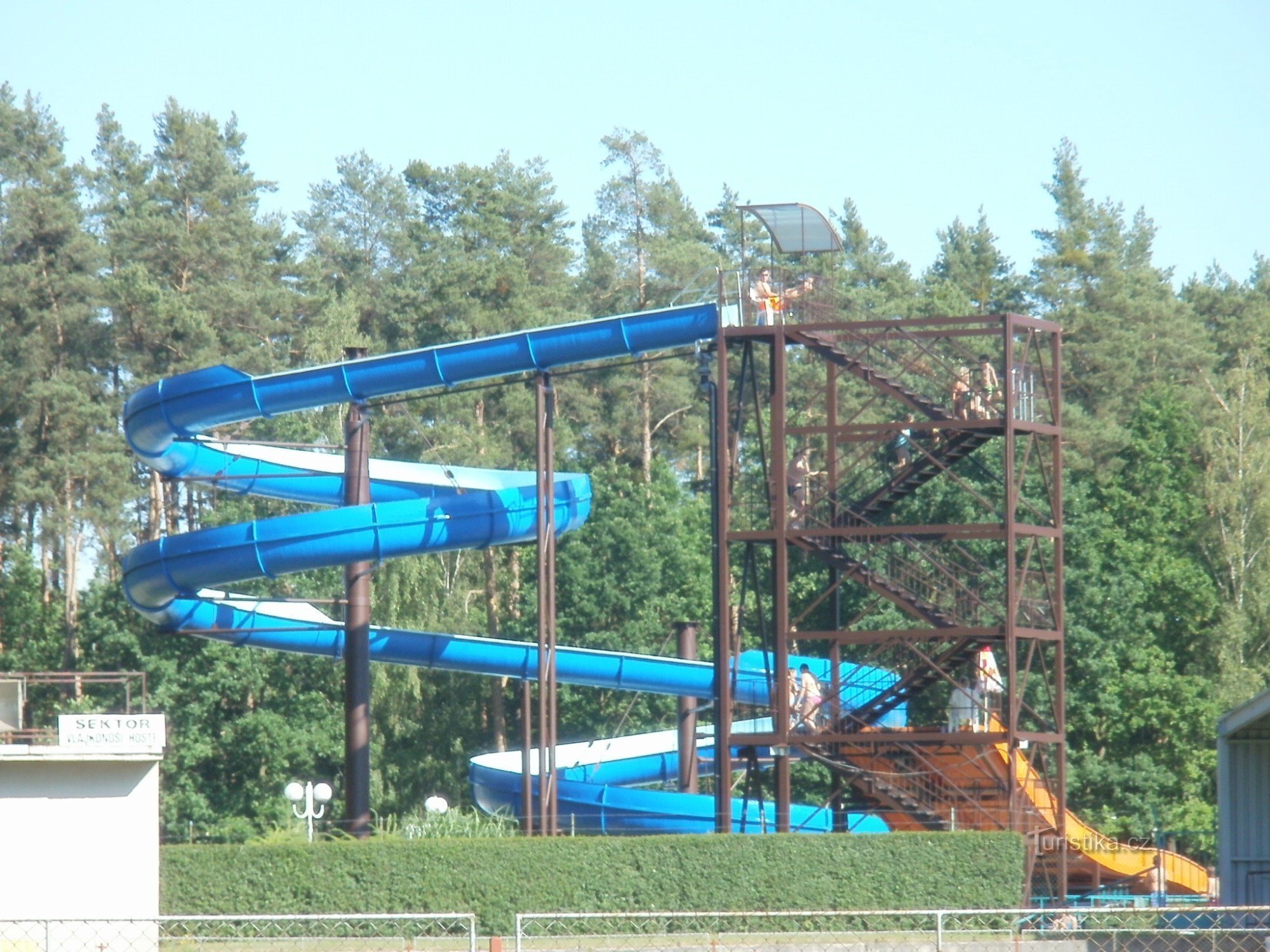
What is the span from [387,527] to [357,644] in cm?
227

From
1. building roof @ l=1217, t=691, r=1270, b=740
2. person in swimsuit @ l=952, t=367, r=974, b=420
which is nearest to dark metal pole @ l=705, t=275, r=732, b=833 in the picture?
person in swimsuit @ l=952, t=367, r=974, b=420

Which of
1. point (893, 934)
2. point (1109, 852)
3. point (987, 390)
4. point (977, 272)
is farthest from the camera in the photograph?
point (977, 272)

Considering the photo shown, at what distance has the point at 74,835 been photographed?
23641mm

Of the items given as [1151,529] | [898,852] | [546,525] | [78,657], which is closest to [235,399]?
[546,525]

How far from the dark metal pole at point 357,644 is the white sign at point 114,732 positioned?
7.38 m

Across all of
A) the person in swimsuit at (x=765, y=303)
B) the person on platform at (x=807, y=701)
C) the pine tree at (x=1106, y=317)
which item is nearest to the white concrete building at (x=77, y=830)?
the person on platform at (x=807, y=701)

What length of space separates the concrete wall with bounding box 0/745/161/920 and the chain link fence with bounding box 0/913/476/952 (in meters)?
0.86

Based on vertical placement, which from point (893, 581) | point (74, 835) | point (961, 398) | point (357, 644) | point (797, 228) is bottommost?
point (74, 835)

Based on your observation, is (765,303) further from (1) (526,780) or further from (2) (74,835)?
(2) (74,835)

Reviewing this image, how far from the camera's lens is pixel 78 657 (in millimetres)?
48844

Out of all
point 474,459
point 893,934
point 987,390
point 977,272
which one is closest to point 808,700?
point 987,390

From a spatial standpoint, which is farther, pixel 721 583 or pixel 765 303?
pixel 765 303

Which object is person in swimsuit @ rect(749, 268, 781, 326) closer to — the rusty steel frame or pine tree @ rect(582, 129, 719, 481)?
the rusty steel frame

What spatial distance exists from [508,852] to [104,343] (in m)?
30.1
